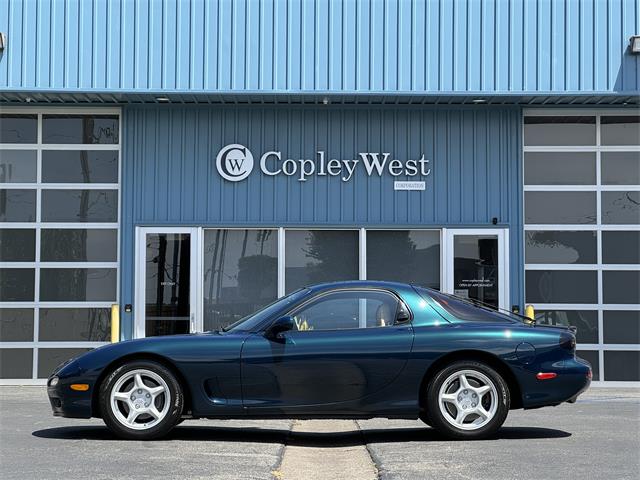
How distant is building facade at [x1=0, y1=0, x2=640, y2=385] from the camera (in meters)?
15.4

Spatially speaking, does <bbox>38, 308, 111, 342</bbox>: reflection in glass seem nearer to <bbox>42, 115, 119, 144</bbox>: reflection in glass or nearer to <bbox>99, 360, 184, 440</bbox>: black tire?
<bbox>42, 115, 119, 144</bbox>: reflection in glass

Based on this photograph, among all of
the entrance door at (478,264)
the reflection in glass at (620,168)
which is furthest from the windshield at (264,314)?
the reflection in glass at (620,168)

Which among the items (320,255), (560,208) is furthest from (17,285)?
(560,208)

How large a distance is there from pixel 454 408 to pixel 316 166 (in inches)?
309

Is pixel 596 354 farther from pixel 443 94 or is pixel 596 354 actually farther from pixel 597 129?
pixel 443 94

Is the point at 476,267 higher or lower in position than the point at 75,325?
higher

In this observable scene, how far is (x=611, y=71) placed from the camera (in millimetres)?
15305

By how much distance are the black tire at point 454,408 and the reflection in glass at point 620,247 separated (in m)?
7.99

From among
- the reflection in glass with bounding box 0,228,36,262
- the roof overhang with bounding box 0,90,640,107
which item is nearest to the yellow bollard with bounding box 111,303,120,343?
the reflection in glass with bounding box 0,228,36,262

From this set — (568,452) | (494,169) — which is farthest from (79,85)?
(568,452)

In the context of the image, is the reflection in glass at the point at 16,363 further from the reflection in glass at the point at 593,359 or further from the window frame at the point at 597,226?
the reflection in glass at the point at 593,359

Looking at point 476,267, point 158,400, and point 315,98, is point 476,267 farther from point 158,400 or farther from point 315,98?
point 158,400

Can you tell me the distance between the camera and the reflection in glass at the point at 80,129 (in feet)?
53.0

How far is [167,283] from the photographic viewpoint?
1584 cm
